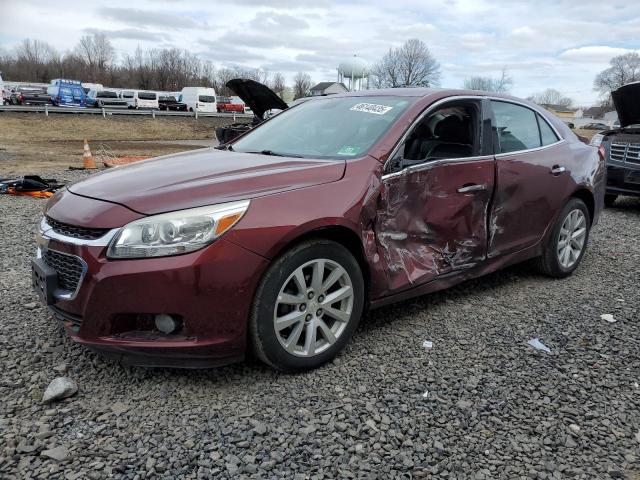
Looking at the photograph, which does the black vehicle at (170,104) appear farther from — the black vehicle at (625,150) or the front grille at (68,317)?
the front grille at (68,317)

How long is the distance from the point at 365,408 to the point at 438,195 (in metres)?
1.49

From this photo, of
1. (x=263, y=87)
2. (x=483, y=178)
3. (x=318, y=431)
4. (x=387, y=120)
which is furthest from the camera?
(x=263, y=87)

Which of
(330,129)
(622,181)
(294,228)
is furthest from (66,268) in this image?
(622,181)

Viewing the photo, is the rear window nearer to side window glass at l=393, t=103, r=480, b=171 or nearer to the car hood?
the car hood

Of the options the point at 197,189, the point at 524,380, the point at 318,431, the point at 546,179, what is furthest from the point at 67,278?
the point at 546,179

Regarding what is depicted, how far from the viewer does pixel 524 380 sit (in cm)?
289

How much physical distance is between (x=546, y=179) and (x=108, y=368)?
11.6 ft

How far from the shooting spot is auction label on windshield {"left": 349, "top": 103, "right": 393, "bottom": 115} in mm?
3503

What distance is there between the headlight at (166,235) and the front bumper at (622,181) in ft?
24.8

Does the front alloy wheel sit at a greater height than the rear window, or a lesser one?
lesser

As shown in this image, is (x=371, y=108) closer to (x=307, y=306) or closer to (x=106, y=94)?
(x=307, y=306)

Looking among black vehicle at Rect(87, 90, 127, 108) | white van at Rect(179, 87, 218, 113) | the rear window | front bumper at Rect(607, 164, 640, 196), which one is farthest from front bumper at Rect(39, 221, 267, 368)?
the rear window

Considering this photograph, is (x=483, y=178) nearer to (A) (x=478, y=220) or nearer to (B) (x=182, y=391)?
(A) (x=478, y=220)

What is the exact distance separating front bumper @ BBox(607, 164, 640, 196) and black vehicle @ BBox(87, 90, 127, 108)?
138 ft
